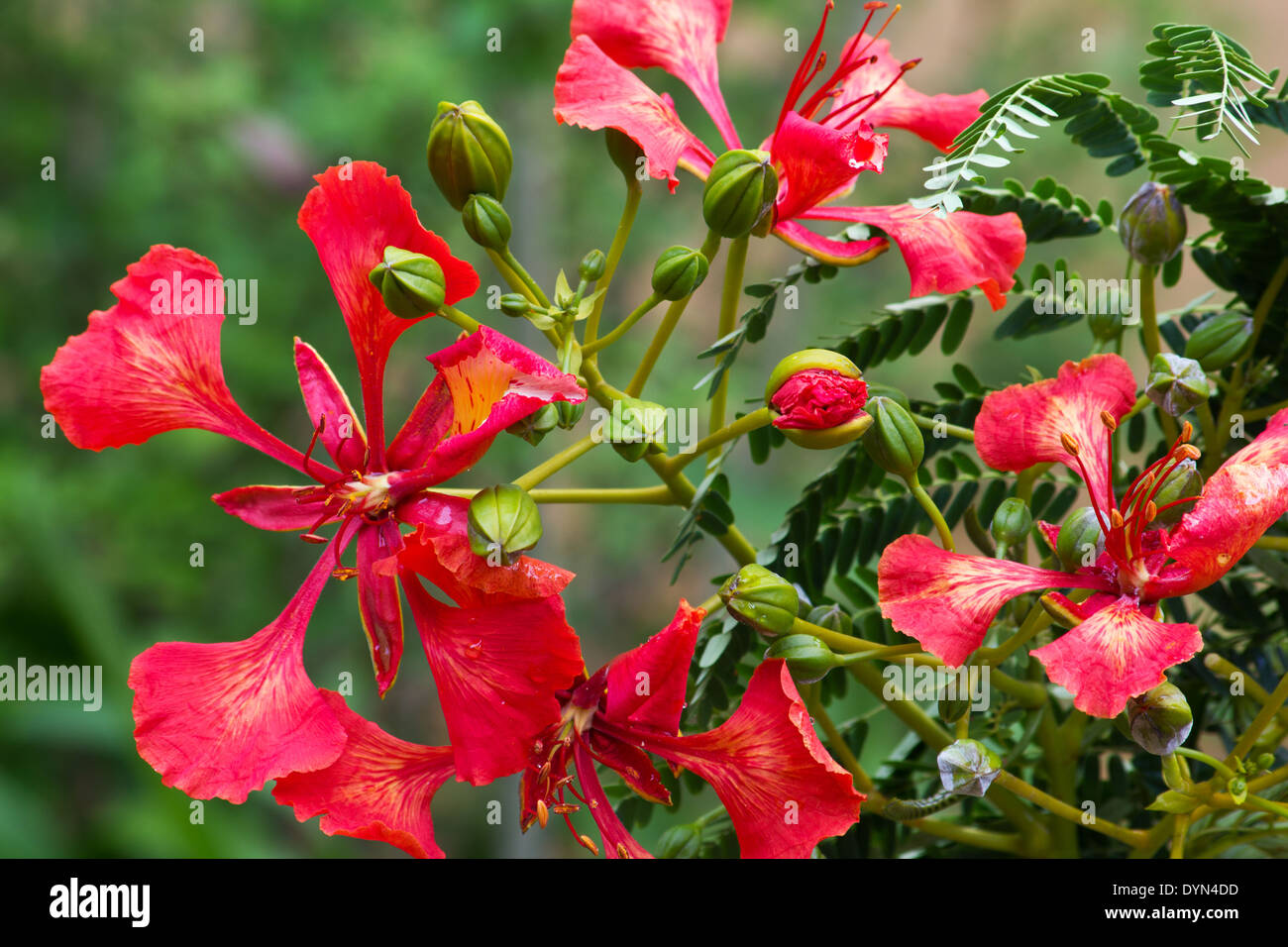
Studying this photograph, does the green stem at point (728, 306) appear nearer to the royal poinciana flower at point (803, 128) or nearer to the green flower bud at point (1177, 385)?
the royal poinciana flower at point (803, 128)

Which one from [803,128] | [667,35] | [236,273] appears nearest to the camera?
[803,128]

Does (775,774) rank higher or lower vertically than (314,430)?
lower

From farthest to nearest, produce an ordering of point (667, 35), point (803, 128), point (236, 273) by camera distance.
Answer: point (236, 273)
point (667, 35)
point (803, 128)

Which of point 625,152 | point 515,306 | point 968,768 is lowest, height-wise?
point 968,768

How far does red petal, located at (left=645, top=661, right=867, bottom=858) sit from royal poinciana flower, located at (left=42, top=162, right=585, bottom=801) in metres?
0.09

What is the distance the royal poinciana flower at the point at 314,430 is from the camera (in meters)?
0.53

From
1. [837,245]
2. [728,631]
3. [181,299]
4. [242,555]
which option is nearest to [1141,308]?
[837,245]

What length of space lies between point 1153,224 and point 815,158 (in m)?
0.18

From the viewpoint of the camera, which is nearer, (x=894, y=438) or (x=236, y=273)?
(x=894, y=438)

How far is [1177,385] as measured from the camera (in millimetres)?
535

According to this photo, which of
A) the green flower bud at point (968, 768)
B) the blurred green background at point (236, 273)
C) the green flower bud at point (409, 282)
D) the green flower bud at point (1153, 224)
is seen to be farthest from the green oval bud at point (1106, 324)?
the blurred green background at point (236, 273)

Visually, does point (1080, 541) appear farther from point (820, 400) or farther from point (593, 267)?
point (593, 267)

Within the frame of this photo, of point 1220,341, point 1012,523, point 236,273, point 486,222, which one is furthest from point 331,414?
point 236,273
